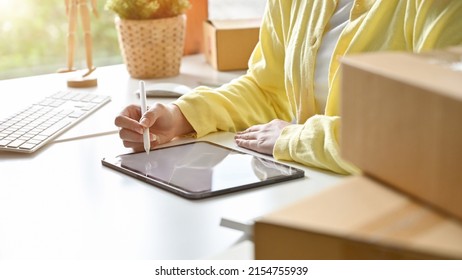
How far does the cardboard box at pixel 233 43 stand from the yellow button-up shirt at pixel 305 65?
43 cm

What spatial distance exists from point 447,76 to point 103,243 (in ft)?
1.53

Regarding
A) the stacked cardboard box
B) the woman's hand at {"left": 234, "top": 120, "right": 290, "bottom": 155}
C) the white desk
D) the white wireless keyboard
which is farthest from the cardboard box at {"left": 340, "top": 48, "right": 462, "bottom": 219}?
the white wireless keyboard

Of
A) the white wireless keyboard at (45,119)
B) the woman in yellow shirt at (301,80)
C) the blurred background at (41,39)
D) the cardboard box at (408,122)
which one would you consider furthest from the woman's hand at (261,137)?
the blurred background at (41,39)

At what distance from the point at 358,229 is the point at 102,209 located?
20.0 inches

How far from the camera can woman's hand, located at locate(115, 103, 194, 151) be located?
1.27 meters

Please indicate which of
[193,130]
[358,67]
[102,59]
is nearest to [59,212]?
[193,130]

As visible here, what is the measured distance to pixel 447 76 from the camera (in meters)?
0.60

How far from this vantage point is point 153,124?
1339 mm

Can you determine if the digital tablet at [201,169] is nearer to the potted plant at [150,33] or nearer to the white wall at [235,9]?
the potted plant at [150,33]

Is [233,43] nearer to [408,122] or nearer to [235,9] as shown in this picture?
[235,9]

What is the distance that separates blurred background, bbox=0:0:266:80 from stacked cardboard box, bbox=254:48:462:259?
70.1 inches

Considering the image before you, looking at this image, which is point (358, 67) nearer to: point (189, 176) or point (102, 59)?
point (189, 176)

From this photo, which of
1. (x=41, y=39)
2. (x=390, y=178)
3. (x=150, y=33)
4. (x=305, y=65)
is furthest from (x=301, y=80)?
(x=41, y=39)

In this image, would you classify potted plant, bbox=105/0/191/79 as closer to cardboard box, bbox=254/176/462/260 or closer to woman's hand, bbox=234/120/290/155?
woman's hand, bbox=234/120/290/155
